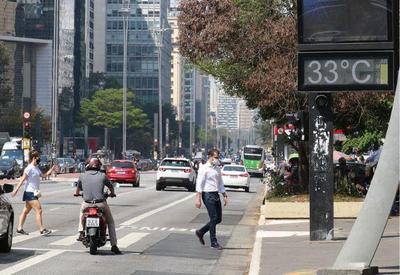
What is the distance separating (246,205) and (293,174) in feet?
10.1

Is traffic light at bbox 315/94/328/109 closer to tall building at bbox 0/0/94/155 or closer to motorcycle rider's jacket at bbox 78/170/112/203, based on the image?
motorcycle rider's jacket at bbox 78/170/112/203

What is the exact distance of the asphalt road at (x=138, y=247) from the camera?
13.1 meters

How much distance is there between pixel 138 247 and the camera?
16.3m

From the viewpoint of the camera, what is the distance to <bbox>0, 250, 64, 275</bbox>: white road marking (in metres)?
12.4

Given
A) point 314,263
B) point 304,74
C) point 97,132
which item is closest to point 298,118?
point 304,74

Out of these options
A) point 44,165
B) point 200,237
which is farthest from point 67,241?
point 44,165

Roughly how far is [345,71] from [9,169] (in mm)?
44706

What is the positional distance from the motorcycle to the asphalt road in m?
0.23

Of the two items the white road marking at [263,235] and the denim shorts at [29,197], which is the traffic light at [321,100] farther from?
the denim shorts at [29,197]

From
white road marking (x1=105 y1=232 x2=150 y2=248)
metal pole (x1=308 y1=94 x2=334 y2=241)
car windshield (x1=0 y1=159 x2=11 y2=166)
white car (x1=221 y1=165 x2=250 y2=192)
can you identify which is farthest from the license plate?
car windshield (x1=0 y1=159 x2=11 y2=166)

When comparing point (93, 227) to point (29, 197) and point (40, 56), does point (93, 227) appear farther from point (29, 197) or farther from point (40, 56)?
point (40, 56)

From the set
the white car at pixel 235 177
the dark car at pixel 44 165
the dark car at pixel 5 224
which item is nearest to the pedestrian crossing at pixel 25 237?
the dark car at pixel 5 224

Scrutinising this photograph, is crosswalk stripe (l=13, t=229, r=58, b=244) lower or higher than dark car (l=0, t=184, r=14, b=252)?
lower

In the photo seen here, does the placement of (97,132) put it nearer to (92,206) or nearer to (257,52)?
(257,52)
